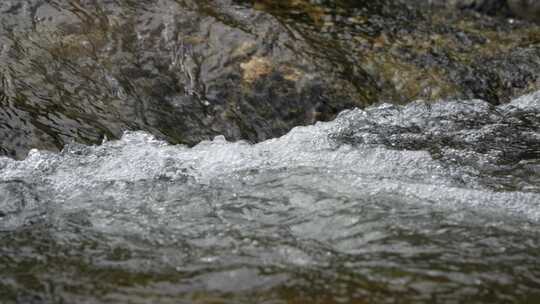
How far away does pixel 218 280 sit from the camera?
3.08 m

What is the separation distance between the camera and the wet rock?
16.2ft

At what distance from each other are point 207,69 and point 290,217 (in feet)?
7.03

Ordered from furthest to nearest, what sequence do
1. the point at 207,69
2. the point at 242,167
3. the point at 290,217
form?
the point at 207,69 < the point at 242,167 < the point at 290,217

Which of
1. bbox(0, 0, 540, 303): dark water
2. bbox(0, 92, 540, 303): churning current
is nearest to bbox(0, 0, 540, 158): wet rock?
bbox(0, 0, 540, 303): dark water

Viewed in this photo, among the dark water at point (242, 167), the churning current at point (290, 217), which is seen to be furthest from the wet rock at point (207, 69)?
the churning current at point (290, 217)

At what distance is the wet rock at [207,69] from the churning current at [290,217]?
272 millimetres

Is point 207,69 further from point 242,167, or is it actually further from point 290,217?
point 290,217

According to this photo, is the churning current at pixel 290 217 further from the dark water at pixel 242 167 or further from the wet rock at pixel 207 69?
the wet rock at pixel 207 69

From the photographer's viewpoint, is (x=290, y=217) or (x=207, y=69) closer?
(x=290, y=217)

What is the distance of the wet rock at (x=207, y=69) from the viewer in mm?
4930

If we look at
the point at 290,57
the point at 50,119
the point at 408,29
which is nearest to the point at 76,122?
the point at 50,119

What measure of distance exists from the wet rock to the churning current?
0.89 feet

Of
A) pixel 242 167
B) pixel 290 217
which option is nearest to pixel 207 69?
pixel 242 167

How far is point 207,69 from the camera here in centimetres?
536
